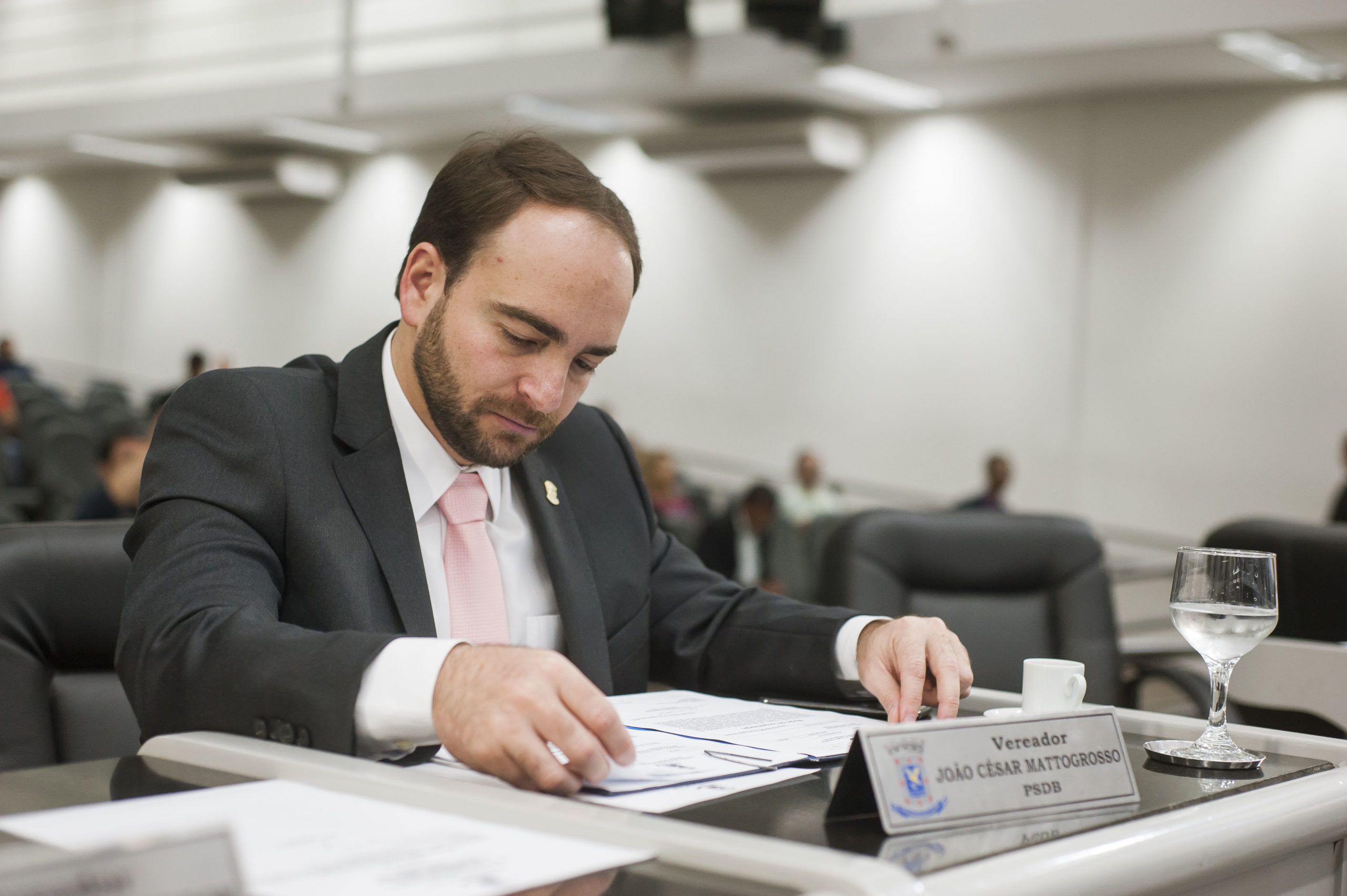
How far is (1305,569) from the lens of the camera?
259cm

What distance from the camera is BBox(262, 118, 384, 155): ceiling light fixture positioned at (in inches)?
398

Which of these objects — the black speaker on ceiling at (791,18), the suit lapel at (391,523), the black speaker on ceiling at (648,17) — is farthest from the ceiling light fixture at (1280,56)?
the suit lapel at (391,523)

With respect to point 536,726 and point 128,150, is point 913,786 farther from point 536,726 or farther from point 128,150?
point 128,150

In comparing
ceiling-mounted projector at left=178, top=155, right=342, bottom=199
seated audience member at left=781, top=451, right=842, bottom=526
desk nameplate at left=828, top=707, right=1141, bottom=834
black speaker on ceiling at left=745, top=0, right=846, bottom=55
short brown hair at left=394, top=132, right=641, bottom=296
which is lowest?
seated audience member at left=781, top=451, right=842, bottom=526

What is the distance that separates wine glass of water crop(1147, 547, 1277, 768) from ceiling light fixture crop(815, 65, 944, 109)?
6.66 metres

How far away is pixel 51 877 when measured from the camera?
54 centimetres


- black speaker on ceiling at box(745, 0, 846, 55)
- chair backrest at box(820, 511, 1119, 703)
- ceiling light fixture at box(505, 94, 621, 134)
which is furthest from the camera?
ceiling light fixture at box(505, 94, 621, 134)

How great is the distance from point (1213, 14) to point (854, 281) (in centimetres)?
309

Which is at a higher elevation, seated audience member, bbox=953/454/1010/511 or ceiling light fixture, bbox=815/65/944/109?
ceiling light fixture, bbox=815/65/944/109

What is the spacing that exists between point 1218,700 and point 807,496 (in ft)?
22.3

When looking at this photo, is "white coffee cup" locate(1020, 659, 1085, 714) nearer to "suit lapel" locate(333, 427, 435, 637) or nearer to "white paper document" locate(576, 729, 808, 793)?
"white paper document" locate(576, 729, 808, 793)

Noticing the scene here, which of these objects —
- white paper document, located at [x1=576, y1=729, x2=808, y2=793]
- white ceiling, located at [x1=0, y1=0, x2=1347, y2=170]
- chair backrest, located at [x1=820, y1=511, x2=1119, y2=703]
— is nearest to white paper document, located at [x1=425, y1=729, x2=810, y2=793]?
white paper document, located at [x1=576, y1=729, x2=808, y2=793]

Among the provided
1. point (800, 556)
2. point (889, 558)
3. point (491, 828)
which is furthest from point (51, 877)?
point (800, 556)

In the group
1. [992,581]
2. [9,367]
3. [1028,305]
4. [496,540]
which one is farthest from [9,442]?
[496,540]
